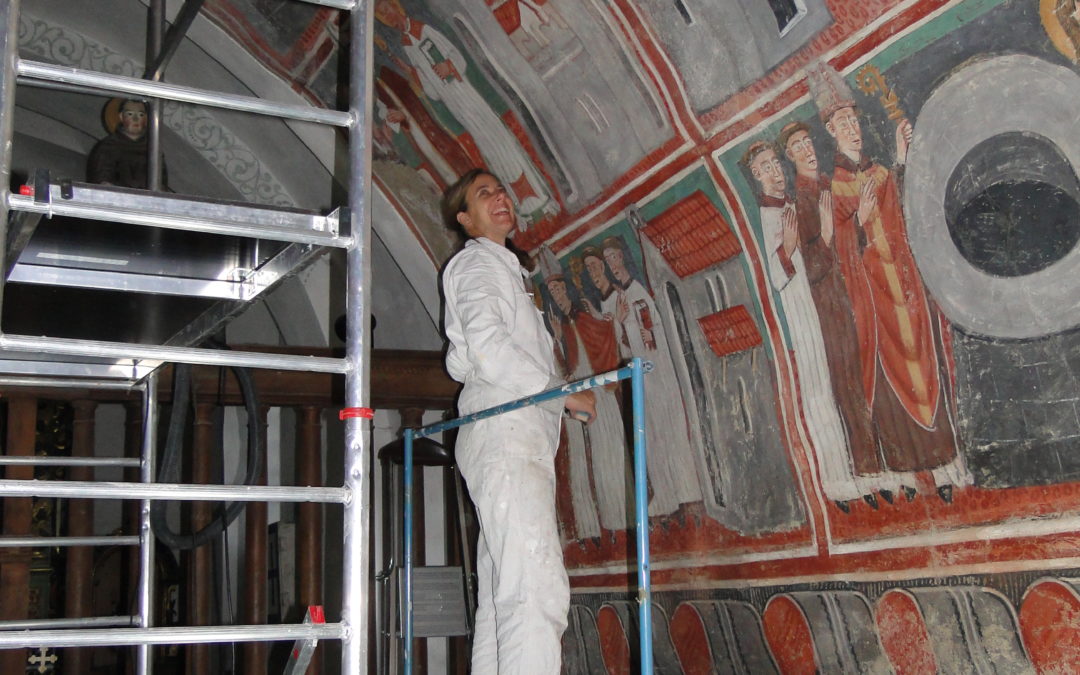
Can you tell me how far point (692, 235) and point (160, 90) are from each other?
3163 mm

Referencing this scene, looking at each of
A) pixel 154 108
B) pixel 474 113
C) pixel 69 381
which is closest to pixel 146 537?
pixel 69 381

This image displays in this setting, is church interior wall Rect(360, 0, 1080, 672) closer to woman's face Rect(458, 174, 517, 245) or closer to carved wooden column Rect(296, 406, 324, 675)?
woman's face Rect(458, 174, 517, 245)

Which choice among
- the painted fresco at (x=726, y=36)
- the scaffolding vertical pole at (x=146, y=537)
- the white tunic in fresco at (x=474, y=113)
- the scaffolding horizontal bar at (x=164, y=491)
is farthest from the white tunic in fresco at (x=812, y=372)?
the scaffolding horizontal bar at (x=164, y=491)

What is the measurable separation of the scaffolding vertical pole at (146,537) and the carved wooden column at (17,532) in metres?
2.21

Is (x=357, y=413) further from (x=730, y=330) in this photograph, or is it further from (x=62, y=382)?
(x=730, y=330)

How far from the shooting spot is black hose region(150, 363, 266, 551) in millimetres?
4320

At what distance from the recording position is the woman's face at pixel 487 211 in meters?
4.19

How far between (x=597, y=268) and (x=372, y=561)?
2704 mm

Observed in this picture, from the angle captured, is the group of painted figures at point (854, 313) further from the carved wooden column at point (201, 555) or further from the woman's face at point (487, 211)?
the carved wooden column at point (201, 555)

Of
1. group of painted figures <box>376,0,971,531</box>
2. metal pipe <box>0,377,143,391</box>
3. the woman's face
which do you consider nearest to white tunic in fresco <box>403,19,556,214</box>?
group of painted figures <box>376,0,971,531</box>

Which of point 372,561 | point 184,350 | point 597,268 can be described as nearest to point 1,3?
point 184,350

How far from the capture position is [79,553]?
6.01m

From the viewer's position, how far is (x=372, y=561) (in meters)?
7.24

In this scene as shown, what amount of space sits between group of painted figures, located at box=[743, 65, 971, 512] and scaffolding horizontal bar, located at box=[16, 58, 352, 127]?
228cm
